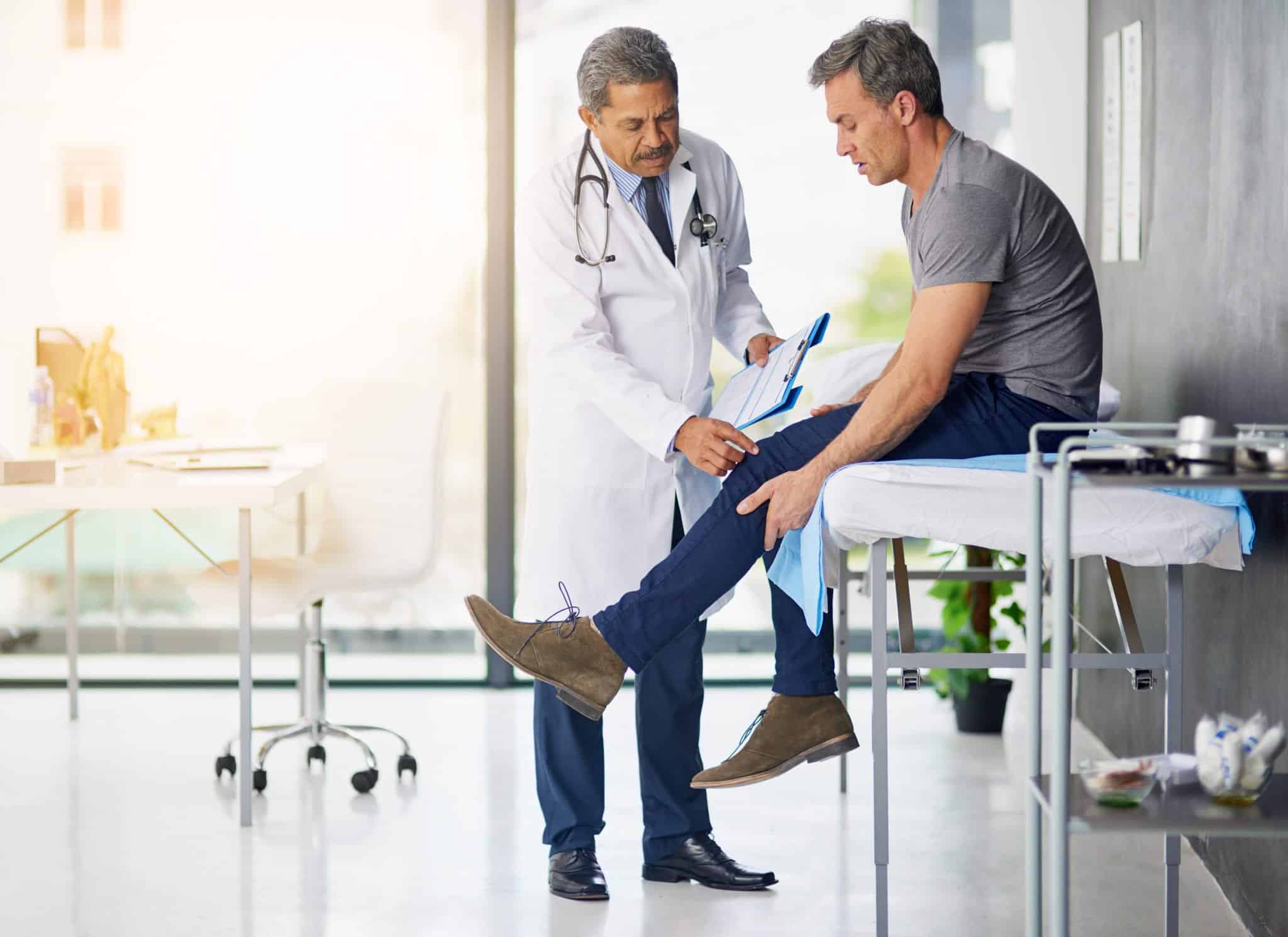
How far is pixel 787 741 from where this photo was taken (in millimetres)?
2270

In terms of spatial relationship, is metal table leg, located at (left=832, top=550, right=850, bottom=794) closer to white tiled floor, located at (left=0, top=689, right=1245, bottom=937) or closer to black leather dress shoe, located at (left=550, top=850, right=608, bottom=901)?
white tiled floor, located at (left=0, top=689, right=1245, bottom=937)

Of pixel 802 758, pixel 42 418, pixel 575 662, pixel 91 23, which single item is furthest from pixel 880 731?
pixel 91 23

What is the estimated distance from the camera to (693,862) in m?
2.62

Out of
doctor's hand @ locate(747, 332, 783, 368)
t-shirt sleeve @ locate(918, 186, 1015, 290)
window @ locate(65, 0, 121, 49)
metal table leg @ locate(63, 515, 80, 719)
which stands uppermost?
window @ locate(65, 0, 121, 49)

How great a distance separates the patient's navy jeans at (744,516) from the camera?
222 cm

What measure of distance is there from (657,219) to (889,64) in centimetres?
58

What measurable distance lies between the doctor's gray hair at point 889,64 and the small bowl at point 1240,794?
110 cm

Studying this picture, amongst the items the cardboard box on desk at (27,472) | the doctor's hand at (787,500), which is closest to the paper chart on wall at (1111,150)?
the doctor's hand at (787,500)

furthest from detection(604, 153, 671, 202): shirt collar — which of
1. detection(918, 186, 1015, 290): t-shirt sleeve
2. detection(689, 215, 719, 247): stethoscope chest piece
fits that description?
detection(918, 186, 1015, 290): t-shirt sleeve

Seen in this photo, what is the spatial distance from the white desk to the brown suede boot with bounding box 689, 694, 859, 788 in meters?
1.14

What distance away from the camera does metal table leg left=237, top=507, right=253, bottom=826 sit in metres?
2.93

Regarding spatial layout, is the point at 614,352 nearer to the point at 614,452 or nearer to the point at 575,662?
the point at 614,452

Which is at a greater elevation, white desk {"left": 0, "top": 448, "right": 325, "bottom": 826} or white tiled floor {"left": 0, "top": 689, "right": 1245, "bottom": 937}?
white desk {"left": 0, "top": 448, "right": 325, "bottom": 826}

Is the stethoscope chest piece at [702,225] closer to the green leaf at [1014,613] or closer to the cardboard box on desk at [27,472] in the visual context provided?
the cardboard box on desk at [27,472]
